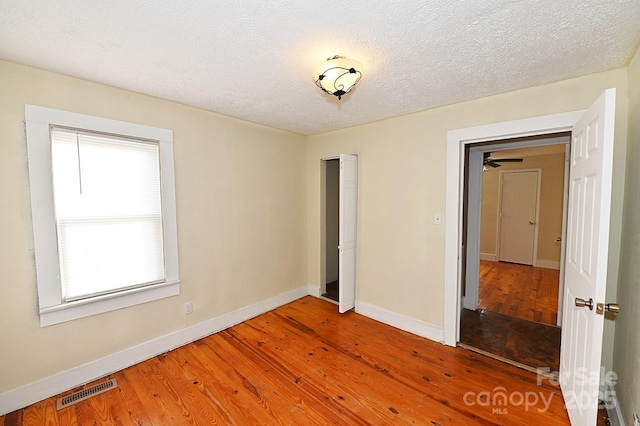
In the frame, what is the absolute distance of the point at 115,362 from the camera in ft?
7.45

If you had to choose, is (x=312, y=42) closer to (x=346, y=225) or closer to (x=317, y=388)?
(x=346, y=225)

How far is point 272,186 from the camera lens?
11.6ft

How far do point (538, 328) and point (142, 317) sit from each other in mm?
4143

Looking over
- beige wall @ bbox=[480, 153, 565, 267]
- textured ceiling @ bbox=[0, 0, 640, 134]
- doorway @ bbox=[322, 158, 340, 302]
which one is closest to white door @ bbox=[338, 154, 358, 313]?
doorway @ bbox=[322, 158, 340, 302]

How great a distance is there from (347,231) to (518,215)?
487cm

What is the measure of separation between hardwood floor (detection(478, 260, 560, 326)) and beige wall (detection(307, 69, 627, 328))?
149 cm

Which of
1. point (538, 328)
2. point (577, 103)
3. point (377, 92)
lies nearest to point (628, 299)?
point (577, 103)

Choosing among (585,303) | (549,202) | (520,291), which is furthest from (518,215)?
(585,303)

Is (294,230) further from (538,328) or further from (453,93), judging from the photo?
(538,328)

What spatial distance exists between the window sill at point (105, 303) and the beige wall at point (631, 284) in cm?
336

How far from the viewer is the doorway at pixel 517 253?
276 cm

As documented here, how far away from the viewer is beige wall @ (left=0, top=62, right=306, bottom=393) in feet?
6.04

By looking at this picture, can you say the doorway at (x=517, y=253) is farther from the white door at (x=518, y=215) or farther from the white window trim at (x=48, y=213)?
the white window trim at (x=48, y=213)

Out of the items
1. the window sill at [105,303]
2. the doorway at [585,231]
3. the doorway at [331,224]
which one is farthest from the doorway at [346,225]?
the window sill at [105,303]
